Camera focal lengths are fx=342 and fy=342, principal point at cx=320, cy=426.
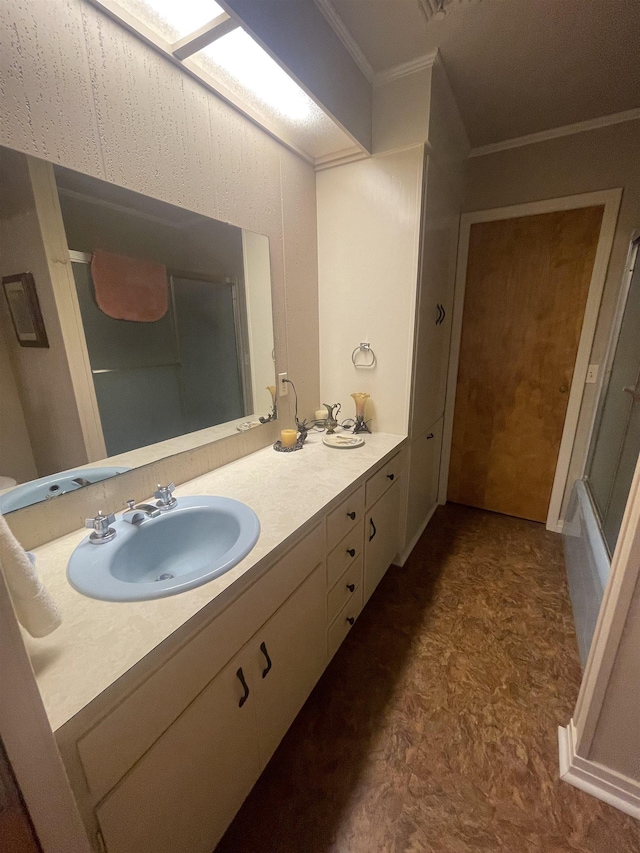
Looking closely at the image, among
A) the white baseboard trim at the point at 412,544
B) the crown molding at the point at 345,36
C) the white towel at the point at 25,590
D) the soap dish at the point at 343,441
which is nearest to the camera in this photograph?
the white towel at the point at 25,590

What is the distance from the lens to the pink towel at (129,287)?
3.24 feet

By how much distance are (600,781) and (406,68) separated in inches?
106

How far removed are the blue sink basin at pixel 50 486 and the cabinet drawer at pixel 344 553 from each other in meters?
0.79

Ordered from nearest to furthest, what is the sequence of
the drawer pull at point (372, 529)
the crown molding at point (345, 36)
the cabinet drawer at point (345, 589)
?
the crown molding at point (345, 36) → the cabinet drawer at point (345, 589) → the drawer pull at point (372, 529)

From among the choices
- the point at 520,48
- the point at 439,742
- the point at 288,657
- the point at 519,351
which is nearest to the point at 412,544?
the point at 439,742

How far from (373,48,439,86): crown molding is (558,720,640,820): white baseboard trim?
2.56m

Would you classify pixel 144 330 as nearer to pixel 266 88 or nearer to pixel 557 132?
pixel 266 88

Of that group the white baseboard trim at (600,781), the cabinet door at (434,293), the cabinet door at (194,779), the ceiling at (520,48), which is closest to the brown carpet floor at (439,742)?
the white baseboard trim at (600,781)

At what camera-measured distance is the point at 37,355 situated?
0.86 metres

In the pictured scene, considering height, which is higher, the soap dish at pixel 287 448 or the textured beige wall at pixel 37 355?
the textured beige wall at pixel 37 355

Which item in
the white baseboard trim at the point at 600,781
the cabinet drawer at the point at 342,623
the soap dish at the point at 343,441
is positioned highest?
the soap dish at the point at 343,441

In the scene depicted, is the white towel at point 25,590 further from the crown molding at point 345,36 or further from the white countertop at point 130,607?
the crown molding at point 345,36

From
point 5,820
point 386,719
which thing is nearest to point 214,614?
point 5,820

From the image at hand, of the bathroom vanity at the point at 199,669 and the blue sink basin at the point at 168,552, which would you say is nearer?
the bathroom vanity at the point at 199,669
